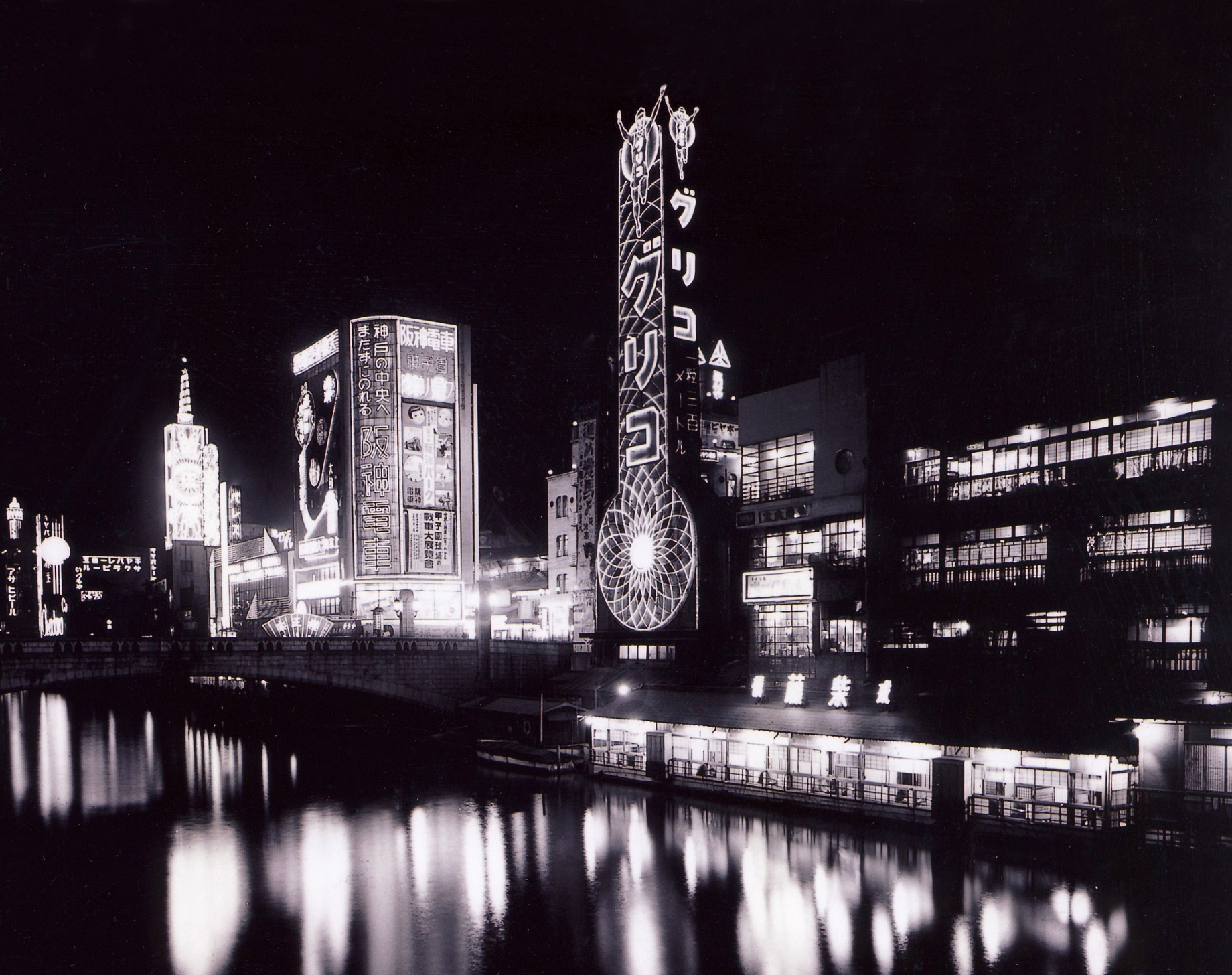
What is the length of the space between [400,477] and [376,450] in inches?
156

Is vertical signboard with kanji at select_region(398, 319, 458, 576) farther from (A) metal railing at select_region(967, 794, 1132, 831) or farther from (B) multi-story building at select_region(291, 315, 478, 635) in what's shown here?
(A) metal railing at select_region(967, 794, 1132, 831)

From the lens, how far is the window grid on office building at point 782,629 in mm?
67188

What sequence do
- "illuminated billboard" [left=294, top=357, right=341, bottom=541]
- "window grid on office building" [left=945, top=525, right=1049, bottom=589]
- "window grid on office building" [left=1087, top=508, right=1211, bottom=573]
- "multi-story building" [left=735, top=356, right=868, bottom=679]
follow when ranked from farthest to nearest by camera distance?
"illuminated billboard" [left=294, top=357, right=341, bottom=541]
"multi-story building" [left=735, top=356, right=868, bottom=679]
"window grid on office building" [left=945, top=525, right=1049, bottom=589]
"window grid on office building" [left=1087, top=508, right=1211, bottom=573]

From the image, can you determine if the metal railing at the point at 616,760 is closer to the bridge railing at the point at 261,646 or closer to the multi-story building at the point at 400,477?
the bridge railing at the point at 261,646

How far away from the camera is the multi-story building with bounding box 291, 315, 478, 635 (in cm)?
10750

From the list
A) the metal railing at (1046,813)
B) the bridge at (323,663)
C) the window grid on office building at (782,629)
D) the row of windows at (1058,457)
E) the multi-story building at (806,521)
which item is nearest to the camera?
the metal railing at (1046,813)

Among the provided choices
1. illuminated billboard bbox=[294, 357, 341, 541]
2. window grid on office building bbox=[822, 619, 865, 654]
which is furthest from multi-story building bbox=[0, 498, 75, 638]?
window grid on office building bbox=[822, 619, 865, 654]

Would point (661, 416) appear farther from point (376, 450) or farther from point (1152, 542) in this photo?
point (376, 450)

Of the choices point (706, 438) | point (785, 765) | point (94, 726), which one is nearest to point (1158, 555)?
point (785, 765)

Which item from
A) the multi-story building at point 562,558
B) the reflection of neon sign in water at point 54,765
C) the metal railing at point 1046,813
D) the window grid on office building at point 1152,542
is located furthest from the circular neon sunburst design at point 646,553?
the reflection of neon sign in water at point 54,765

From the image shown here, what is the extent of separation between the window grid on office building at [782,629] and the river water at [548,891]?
62.3 ft

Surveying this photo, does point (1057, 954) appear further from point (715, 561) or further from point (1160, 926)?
point (715, 561)

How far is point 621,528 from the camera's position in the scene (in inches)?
A: 2650

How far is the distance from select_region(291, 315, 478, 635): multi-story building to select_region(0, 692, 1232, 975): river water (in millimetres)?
53446
